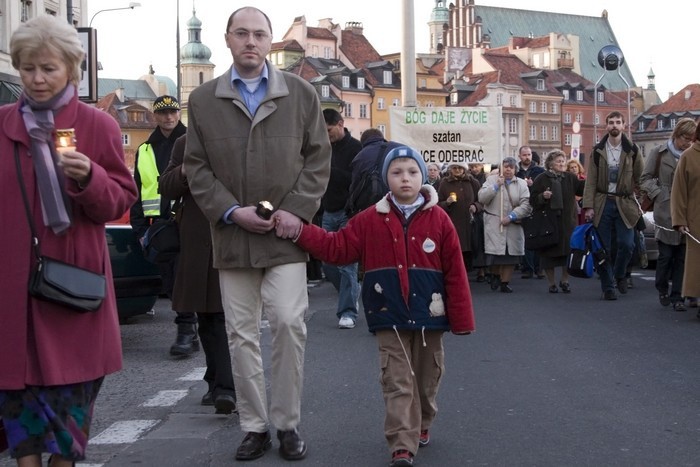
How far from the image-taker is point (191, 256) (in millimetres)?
7270

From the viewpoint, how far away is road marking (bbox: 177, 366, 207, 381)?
28.6 feet

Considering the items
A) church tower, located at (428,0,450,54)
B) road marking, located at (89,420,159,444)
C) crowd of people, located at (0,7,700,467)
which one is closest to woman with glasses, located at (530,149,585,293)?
crowd of people, located at (0,7,700,467)

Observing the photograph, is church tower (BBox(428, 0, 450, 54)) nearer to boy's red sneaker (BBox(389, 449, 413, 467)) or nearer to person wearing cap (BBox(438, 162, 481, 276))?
person wearing cap (BBox(438, 162, 481, 276))

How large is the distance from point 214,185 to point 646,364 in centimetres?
432

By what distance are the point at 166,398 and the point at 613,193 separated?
784cm

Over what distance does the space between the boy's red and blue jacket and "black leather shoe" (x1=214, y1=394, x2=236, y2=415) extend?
1361 millimetres

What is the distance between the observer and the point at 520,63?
133 m

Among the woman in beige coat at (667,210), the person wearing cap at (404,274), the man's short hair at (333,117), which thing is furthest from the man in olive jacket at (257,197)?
the woman in beige coat at (667,210)

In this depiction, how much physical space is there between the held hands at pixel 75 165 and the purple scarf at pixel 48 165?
7cm

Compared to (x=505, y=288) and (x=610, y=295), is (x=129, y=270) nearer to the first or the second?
(x=610, y=295)

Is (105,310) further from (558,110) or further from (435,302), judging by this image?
(558,110)

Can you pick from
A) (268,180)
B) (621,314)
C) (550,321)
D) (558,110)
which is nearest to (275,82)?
(268,180)

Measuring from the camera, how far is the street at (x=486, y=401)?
5996mm

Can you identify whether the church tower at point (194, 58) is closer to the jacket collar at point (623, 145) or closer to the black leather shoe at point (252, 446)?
the jacket collar at point (623, 145)
